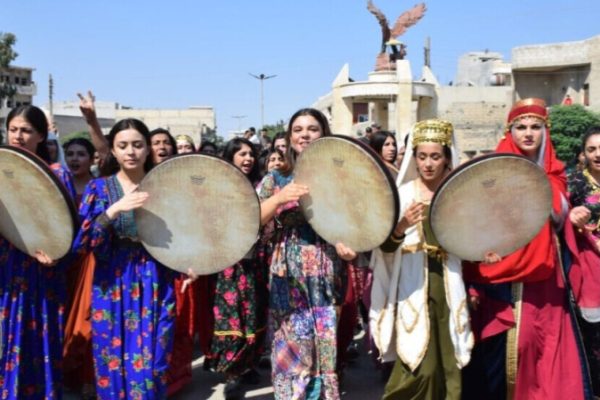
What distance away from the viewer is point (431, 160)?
3.36 metres

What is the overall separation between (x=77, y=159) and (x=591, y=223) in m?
3.66

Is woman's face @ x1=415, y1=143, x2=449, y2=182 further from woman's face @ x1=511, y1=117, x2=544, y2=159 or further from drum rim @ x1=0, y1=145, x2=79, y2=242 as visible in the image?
drum rim @ x1=0, y1=145, x2=79, y2=242

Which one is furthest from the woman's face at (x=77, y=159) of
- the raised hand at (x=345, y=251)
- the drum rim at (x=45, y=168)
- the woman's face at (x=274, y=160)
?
the raised hand at (x=345, y=251)

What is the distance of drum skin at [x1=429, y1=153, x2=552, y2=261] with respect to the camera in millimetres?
3080

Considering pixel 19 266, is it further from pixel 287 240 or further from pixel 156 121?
pixel 156 121

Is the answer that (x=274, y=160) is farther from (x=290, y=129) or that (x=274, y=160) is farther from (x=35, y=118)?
(x=35, y=118)

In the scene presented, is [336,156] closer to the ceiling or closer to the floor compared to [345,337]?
closer to the ceiling

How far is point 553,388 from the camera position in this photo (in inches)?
133

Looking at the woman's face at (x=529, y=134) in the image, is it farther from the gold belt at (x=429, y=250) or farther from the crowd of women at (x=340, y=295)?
the gold belt at (x=429, y=250)

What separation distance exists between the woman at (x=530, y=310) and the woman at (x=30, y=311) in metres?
2.27

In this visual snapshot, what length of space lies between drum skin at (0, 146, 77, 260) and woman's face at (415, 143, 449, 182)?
179cm

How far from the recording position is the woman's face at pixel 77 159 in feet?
16.4

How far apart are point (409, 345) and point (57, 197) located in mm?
1939

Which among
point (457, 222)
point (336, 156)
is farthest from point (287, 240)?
point (457, 222)
